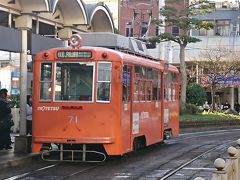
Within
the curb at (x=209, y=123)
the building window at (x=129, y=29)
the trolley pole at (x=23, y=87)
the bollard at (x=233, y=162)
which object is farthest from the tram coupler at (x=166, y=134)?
the building window at (x=129, y=29)

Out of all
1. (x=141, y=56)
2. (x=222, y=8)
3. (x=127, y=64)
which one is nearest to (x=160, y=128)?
(x=141, y=56)

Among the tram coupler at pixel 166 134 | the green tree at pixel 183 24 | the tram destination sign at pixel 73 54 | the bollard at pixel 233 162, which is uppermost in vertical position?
the green tree at pixel 183 24

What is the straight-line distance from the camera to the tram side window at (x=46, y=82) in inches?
571

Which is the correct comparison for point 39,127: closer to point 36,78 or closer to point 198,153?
point 36,78

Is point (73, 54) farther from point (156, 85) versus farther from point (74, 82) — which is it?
point (156, 85)

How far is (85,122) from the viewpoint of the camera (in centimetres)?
1407

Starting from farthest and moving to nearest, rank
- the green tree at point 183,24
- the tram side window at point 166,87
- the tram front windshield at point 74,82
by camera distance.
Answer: the green tree at point 183,24, the tram side window at point 166,87, the tram front windshield at point 74,82

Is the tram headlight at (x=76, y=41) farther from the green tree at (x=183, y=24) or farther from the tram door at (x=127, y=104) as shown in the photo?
the green tree at (x=183, y=24)

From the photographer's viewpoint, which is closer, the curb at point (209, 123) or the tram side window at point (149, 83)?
the tram side window at point (149, 83)

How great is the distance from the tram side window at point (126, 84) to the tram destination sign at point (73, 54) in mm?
1050

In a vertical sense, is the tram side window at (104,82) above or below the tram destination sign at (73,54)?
below

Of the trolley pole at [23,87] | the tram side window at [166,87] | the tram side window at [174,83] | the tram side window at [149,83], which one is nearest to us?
the trolley pole at [23,87]

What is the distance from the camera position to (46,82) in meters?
14.5

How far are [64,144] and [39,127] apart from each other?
2.68ft
